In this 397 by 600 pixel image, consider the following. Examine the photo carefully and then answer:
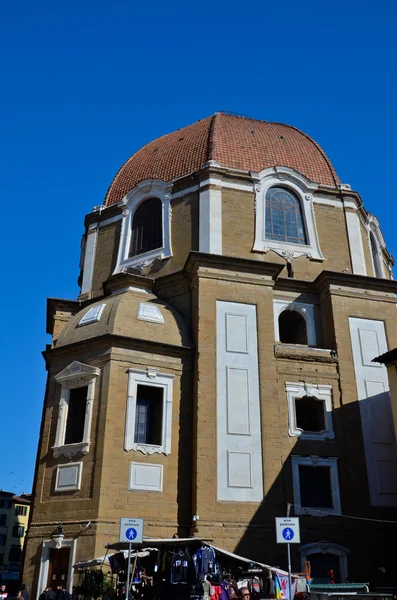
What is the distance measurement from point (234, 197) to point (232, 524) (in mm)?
12962

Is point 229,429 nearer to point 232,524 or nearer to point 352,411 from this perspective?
point 232,524

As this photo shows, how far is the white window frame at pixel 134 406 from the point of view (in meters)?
18.8

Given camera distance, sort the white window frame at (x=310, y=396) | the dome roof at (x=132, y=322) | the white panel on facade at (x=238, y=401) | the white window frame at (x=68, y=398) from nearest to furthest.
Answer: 1. the white window frame at (x=68, y=398)
2. the white panel on facade at (x=238, y=401)
3. the white window frame at (x=310, y=396)
4. the dome roof at (x=132, y=322)

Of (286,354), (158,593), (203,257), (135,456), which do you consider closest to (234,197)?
(203,257)

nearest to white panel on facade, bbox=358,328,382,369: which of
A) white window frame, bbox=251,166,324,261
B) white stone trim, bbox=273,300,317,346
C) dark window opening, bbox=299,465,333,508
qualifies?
white stone trim, bbox=273,300,317,346

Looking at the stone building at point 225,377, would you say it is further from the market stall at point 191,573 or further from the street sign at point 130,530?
the street sign at point 130,530

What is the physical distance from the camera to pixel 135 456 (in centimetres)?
1859

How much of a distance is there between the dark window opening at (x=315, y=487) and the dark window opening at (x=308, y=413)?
1.75 m

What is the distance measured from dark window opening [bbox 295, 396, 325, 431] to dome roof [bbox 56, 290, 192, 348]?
4.68m

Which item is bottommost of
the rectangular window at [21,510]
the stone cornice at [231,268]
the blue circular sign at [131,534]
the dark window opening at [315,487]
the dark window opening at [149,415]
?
the blue circular sign at [131,534]

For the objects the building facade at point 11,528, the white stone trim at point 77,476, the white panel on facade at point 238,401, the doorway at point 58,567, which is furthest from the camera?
the building facade at point 11,528

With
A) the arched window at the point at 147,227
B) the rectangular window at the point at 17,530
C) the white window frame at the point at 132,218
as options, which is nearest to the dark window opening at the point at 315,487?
the white window frame at the point at 132,218

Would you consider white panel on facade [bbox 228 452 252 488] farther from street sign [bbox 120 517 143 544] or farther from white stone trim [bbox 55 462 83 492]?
street sign [bbox 120 517 143 544]

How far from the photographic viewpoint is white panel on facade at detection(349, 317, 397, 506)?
19.8 m
